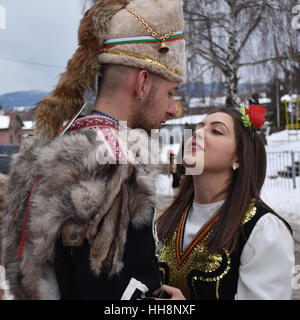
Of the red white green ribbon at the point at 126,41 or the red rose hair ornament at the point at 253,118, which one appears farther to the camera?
the red rose hair ornament at the point at 253,118

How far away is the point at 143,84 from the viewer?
4.65 ft

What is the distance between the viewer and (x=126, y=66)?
1.40 meters

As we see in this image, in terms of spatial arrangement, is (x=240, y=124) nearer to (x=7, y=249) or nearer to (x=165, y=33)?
(x=165, y=33)

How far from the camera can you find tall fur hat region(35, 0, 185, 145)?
4.55 ft

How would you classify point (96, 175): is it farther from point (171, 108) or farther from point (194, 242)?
point (194, 242)

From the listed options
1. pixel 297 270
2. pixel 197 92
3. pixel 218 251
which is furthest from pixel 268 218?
pixel 197 92

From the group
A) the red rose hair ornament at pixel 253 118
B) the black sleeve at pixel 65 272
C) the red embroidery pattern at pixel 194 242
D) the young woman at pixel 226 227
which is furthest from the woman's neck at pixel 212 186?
the black sleeve at pixel 65 272

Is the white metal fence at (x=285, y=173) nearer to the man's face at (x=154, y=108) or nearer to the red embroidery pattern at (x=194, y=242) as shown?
the red embroidery pattern at (x=194, y=242)

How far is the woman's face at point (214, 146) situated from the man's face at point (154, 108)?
66 cm

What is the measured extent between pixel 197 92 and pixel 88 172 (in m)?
14.5

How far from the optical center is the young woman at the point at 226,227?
1.75m

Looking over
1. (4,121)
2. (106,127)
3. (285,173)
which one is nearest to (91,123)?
(106,127)
